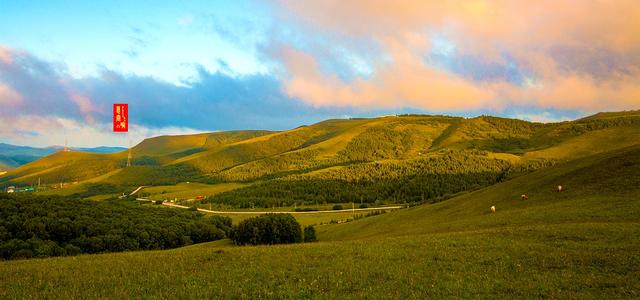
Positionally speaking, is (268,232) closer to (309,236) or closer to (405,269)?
(309,236)

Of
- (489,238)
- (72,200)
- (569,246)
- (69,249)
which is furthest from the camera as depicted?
(72,200)

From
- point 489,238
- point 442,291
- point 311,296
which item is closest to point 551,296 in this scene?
point 442,291

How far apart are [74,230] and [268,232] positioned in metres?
56.6

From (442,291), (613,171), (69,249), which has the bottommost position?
(69,249)

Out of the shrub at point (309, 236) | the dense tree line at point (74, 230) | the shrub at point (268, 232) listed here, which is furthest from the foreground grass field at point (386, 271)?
the dense tree line at point (74, 230)

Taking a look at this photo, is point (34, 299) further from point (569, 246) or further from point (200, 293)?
point (569, 246)

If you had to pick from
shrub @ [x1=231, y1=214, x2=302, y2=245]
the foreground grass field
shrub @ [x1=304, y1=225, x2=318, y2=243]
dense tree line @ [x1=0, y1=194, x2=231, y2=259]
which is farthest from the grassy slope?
dense tree line @ [x1=0, y1=194, x2=231, y2=259]

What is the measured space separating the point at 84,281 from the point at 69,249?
73711 millimetres

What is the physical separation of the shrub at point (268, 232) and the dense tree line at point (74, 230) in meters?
31.3

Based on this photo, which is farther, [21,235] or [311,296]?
[21,235]

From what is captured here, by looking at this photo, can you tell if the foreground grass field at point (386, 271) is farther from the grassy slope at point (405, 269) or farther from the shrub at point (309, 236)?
the shrub at point (309, 236)

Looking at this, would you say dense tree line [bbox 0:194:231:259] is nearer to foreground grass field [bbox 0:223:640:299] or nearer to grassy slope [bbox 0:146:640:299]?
foreground grass field [bbox 0:223:640:299]

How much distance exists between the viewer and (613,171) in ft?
185

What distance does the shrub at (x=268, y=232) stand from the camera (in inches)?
3322
